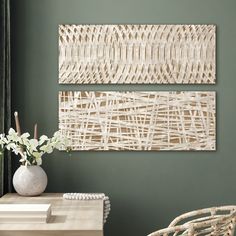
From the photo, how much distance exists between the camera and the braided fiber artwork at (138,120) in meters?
3.74

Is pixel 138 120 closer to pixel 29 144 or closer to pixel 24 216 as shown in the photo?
pixel 29 144

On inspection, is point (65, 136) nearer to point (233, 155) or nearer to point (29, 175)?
point (29, 175)

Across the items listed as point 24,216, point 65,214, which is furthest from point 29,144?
point 24,216

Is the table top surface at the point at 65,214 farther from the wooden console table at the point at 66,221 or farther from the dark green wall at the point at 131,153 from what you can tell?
the dark green wall at the point at 131,153

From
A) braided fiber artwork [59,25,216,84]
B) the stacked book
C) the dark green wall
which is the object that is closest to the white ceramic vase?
the dark green wall

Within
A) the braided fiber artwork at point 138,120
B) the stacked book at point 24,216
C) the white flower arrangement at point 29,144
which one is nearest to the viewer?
the stacked book at point 24,216

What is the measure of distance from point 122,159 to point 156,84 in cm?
54

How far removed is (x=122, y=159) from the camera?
12.3ft

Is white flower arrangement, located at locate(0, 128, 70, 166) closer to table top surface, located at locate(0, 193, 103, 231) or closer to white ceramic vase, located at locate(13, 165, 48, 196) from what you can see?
white ceramic vase, located at locate(13, 165, 48, 196)

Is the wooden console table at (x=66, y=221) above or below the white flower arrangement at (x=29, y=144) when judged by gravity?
below

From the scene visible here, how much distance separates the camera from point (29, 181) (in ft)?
11.1

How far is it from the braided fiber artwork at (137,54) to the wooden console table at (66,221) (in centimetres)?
88

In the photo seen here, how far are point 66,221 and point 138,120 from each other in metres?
1.26

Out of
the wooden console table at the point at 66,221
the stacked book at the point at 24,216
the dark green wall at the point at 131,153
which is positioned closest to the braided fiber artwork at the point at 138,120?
the dark green wall at the point at 131,153
